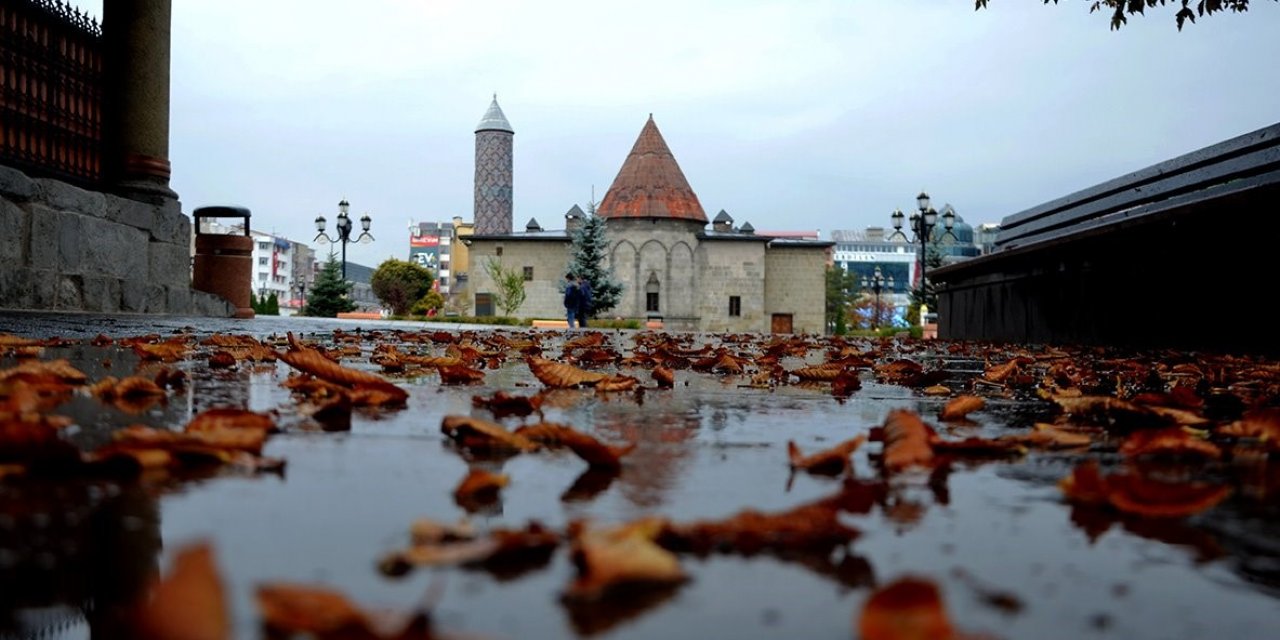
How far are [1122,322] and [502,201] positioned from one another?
219ft

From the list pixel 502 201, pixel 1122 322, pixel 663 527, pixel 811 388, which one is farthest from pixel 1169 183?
pixel 502 201

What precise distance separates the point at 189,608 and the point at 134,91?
443 inches

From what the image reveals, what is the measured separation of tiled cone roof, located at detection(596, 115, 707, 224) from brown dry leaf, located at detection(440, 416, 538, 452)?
174ft

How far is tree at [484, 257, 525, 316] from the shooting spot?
1945 inches

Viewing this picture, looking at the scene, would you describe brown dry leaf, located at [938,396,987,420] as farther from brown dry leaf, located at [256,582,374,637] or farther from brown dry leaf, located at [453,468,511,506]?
brown dry leaf, located at [256,582,374,637]

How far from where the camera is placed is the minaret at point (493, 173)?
→ 7200 cm

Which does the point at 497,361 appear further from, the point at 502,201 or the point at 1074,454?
the point at 502,201

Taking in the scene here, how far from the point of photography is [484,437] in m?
1.68

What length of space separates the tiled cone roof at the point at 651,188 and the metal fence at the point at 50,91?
147 ft

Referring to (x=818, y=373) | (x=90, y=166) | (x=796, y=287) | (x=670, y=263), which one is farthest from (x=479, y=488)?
(x=796, y=287)

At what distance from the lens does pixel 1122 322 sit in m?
7.58

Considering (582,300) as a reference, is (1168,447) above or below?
below

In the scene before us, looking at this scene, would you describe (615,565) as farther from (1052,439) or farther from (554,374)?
(554,374)

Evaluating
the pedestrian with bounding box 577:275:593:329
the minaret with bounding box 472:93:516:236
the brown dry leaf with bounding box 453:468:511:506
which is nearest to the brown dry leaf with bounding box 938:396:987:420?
the brown dry leaf with bounding box 453:468:511:506
